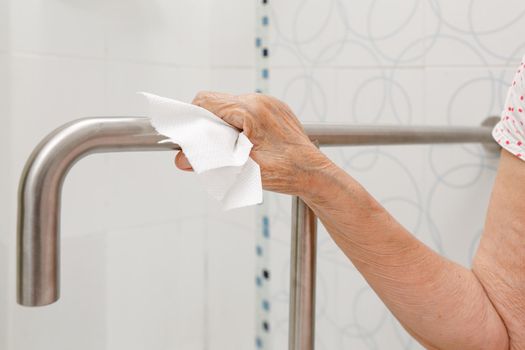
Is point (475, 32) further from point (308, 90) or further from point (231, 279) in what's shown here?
point (231, 279)

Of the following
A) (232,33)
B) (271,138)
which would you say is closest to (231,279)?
(232,33)

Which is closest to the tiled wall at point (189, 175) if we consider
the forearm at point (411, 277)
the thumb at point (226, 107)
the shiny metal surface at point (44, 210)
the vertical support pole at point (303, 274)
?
the forearm at point (411, 277)

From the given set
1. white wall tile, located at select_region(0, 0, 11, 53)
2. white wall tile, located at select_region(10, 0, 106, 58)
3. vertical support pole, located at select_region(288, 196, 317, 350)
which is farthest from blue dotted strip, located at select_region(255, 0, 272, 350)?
vertical support pole, located at select_region(288, 196, 317, 350)

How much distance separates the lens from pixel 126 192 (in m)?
1.10

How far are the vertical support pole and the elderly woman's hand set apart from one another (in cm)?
8

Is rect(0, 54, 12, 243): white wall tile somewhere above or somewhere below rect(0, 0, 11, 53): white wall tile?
below

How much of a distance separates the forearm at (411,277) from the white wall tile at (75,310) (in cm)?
67

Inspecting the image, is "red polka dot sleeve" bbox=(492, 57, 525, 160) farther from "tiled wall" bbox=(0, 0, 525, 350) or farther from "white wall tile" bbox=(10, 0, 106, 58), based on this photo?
"white wall tile" bbox=(10, 0, 106, 58)

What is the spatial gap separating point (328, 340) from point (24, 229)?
0.81 metres

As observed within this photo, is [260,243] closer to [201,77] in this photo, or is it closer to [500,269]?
[201,77]

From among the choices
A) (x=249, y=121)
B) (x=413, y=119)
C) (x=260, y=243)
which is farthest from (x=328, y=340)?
(x=249, y=121)

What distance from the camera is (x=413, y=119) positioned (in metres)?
0.85

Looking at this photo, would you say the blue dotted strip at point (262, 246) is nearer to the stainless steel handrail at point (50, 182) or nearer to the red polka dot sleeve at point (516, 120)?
the red polka dot sleeve at point (516, 120)

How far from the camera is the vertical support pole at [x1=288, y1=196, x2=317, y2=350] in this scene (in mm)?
527
